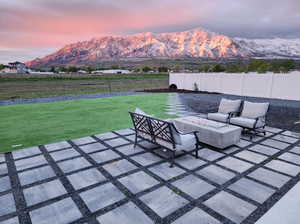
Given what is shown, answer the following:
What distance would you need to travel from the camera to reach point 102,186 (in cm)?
248

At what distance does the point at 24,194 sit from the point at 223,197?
9.03ft

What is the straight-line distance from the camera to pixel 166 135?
3143 millimetres

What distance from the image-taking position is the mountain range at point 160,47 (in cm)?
8862

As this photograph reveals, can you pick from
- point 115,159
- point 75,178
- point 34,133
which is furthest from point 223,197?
point 34,133

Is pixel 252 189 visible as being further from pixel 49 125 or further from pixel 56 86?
pixel 56 86

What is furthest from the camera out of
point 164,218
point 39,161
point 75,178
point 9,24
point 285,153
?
point 9,24

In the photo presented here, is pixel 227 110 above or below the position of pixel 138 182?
above

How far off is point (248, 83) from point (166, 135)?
41.6 feet

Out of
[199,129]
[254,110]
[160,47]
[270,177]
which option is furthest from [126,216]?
[160,47]

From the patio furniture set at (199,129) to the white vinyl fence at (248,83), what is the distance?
875 cm

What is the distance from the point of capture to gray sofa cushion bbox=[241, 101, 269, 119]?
480cm

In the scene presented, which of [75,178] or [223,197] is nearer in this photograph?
[223,197]

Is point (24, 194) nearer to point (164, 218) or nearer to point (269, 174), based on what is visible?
point (164, 218)

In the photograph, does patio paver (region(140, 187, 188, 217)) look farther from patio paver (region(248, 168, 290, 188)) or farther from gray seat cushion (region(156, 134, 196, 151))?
patio paver (region(248, 168, 290, 188))
